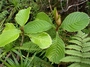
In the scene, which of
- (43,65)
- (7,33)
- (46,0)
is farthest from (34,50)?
(46,0)

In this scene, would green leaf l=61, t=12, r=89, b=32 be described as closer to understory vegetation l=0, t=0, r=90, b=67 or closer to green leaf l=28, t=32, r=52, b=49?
understory vegetation l=0, t=0, r=90, b=67

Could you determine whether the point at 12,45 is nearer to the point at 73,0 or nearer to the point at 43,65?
the point at 43,65

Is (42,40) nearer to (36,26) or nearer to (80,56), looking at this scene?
(36,26)

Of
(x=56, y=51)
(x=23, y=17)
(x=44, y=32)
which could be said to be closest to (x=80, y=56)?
(x=56, y=51)

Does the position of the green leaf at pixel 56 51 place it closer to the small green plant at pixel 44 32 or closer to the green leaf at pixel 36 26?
the small green plant at pixel 44 32

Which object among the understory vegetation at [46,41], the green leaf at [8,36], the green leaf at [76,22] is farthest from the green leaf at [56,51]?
the green leaf at [8,36]
